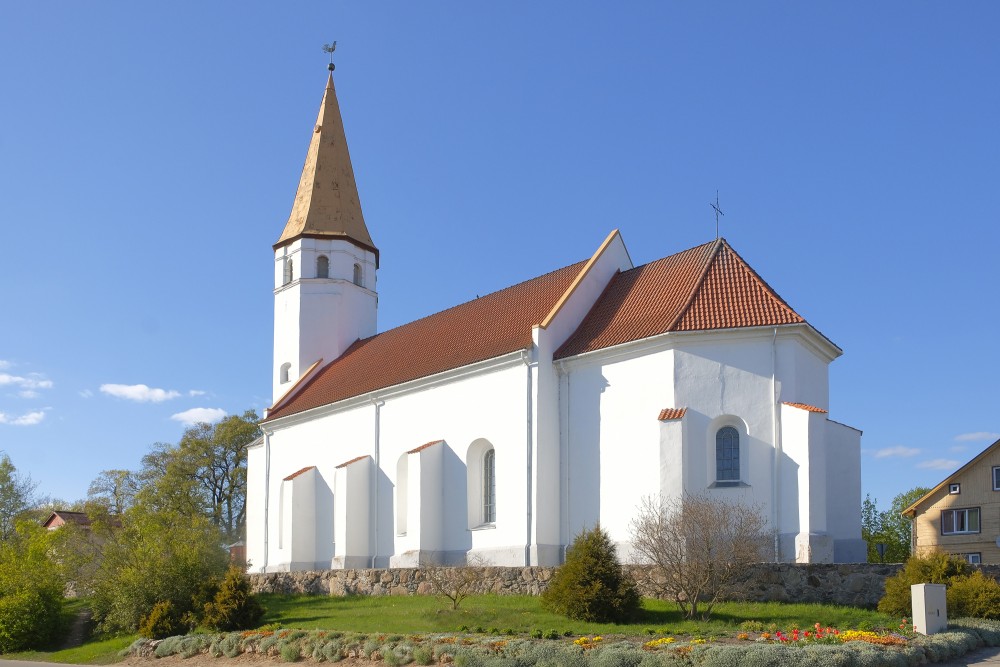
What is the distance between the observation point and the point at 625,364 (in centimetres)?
2627

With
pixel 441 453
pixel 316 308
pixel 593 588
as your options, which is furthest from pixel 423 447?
pixel 316 308

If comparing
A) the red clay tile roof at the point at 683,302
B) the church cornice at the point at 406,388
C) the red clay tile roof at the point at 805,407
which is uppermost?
the red clay tile roof at the point at 683,302

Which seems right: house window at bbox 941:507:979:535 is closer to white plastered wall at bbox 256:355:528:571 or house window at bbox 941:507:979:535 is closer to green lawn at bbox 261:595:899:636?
green lawn at bbox 261:595:899:636

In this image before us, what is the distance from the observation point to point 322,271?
4091 centimetres

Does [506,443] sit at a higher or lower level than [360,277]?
lower

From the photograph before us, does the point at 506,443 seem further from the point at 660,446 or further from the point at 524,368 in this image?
the point at 660,446

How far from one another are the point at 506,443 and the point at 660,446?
496 cm

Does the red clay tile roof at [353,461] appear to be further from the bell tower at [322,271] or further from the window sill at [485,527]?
the bell tower at [322,271]

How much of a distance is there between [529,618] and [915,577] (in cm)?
787

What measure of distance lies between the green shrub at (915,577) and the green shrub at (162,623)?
16148 millimetres

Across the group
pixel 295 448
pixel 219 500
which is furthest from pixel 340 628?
pixel 219 500

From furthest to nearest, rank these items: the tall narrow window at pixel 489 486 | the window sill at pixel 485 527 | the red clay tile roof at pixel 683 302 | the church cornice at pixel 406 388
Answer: the tall narrow window at pixel 489 486 → the church cornice at pixel 406 388 → the window sill at pixel 485 527 → the red clay tile roof at pixel 683 302

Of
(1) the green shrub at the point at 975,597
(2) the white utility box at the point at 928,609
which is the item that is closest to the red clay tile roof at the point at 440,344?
(1) the green shrub at the point at 975,597

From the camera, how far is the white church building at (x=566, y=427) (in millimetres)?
24359
